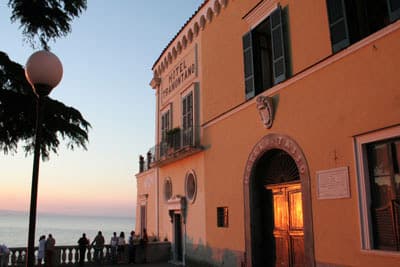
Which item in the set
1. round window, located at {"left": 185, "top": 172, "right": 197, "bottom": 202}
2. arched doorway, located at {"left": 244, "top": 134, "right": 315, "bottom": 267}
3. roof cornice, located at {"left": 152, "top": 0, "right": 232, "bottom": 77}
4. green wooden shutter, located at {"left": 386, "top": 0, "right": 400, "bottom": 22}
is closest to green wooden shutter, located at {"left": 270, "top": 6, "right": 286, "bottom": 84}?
arched doorway, located at {"left": 244, "top": 134, "right": 315, "bottom": 267}

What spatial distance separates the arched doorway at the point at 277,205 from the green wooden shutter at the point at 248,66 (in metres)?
1.60

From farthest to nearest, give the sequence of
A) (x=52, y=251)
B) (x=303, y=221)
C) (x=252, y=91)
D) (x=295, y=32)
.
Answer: (x=52, y=251) < (x=252, y=91) < (x=295, y=32) < (x=303, y=221)

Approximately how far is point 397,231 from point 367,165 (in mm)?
1292

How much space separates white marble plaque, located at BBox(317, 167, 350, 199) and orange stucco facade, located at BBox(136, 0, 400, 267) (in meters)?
0.03

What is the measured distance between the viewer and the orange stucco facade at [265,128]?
7.84 metres

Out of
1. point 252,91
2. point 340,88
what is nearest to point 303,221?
point 340,88

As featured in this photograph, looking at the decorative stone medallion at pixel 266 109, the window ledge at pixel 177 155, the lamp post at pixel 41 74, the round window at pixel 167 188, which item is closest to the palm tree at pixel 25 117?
the lamp post at pixel 41 74

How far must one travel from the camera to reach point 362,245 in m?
7.76

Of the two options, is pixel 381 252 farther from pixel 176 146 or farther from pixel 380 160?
pixel 176 146

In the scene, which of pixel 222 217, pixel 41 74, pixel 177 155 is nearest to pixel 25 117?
pixel 41 74

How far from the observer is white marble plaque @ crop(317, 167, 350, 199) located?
27.1ft

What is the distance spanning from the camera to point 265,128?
11109mm

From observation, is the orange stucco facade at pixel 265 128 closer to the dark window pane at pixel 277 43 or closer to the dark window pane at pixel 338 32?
the dark window pane at pixel 277 43

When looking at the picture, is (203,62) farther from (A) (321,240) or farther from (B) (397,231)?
(B) (397,231)
